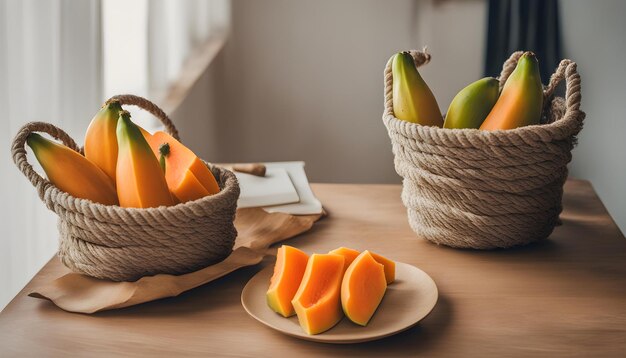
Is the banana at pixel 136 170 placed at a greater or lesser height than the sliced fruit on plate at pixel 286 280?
greater

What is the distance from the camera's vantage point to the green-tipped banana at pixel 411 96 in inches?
38.9

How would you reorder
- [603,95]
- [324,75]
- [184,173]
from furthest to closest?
1. [324,75]
2. [603,95]
3. [184,173]

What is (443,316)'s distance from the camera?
31.4 inches

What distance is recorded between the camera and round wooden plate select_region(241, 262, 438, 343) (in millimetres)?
720

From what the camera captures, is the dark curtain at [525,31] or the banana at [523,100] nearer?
the banana at [523,100]

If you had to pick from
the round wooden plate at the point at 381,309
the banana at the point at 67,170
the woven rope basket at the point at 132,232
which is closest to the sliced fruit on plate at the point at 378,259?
the round wooden plate at the point at 381,309

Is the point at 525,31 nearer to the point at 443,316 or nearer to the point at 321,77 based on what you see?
the point at 321,77

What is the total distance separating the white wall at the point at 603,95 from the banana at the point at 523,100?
3.64ft

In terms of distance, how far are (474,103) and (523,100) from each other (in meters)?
0.06

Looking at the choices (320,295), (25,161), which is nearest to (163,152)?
(25,161)

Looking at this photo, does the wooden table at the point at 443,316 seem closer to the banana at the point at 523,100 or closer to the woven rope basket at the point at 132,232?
the woven rope basket at the point at 132,232

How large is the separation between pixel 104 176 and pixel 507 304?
496mm

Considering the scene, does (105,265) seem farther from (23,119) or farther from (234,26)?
(234,26)

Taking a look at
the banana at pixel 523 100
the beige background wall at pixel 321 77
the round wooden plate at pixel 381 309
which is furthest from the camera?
the beige background wall at pixel 321 77
